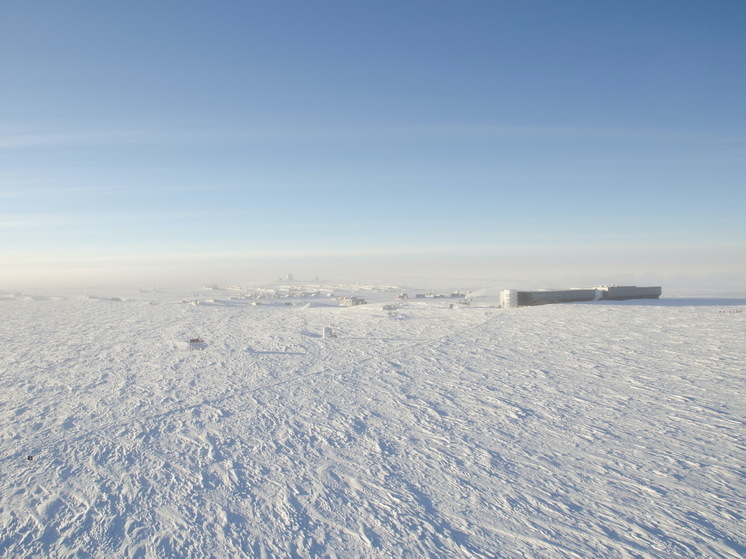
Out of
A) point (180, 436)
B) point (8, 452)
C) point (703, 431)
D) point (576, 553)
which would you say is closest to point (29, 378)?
point (8, 452)

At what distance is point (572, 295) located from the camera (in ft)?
84.0

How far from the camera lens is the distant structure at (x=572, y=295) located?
24016 millimetres

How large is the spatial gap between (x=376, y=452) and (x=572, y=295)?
22593 millimetres

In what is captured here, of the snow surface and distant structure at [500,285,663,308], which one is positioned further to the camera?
distant structure at [500,285,663,308]

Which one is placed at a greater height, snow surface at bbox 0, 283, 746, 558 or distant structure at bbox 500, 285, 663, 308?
distant structure at bbox 500, 285, 663, 308

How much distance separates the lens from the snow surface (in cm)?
465

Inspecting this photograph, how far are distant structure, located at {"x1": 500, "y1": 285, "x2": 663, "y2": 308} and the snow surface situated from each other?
10.7 m

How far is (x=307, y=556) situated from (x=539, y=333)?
42.9 feet

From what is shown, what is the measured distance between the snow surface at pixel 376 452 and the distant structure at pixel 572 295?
1068 cm

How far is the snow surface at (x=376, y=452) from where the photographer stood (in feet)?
15.3

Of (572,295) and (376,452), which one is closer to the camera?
(376,452)

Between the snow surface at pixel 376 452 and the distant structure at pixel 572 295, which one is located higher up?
the distant structure at pixel 572 295

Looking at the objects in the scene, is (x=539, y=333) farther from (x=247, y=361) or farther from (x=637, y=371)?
(x=247, y=361)

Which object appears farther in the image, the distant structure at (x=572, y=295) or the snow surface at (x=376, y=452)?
the distant structure at (x=572, y=295)
